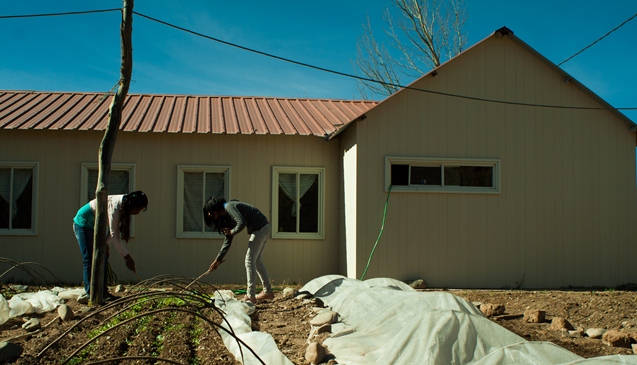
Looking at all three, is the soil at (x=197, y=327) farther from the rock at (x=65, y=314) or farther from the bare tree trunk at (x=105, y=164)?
the bare tree trunk at (x=105, y=164)

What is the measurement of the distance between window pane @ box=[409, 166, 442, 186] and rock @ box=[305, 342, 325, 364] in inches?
225

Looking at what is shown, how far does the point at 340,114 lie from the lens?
1302cm

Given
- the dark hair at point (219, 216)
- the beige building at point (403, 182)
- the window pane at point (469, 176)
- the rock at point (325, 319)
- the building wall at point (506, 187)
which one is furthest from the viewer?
the window pane at point (469, 176)

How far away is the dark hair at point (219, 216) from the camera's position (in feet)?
25.7

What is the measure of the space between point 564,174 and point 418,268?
3.18 meters

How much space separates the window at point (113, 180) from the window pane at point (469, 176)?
5573mm

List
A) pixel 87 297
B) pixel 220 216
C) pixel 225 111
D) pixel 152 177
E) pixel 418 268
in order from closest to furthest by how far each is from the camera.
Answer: pixel 87 297
pixel 220 216
pixel 418 268
pixel 152 177
pixel 225 111

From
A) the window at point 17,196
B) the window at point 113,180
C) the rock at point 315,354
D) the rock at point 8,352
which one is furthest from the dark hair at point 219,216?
the window at point 17,196

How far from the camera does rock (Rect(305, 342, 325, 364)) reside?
5215 mm

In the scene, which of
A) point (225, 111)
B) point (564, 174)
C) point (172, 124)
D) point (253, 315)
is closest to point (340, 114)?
point (225, 111)

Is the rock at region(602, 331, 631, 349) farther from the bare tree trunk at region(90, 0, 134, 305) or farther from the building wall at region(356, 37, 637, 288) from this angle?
the bare tree trunk at region(90, 0, 134, 305)

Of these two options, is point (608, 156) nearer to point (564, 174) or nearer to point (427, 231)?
point (564, 174)

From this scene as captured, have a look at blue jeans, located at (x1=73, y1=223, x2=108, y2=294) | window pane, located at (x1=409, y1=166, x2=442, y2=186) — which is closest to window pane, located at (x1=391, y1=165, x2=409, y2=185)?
window pane, located at (x1=409, y1=166, x2=442, y2=186)

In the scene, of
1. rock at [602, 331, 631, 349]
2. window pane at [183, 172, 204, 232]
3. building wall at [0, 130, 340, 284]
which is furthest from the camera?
window pane at [183, 172, 204, 232]
